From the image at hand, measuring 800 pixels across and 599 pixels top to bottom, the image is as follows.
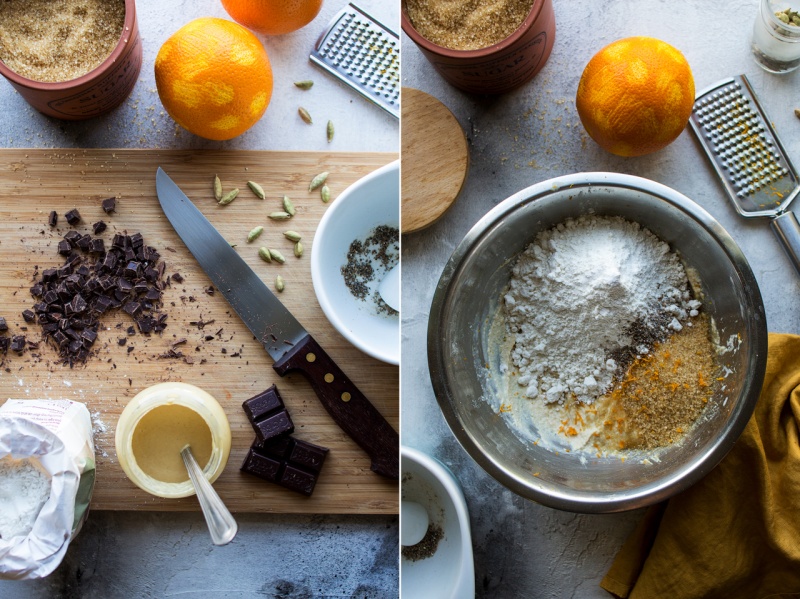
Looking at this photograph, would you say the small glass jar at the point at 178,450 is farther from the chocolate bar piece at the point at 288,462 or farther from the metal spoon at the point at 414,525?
the metal spoon at the point at 414,525

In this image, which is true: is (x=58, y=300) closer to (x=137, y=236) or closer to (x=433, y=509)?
(x=137, y=236)

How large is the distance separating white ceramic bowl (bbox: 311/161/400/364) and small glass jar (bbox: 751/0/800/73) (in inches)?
12.9

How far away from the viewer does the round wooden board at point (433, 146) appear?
517mm

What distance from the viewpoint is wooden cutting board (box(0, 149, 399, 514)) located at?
64cm

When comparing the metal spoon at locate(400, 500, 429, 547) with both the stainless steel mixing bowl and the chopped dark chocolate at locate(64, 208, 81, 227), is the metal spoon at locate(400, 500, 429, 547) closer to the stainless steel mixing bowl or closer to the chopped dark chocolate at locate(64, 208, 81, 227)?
the stainless steel mixing bowl

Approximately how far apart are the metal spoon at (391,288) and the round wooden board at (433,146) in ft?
0.32

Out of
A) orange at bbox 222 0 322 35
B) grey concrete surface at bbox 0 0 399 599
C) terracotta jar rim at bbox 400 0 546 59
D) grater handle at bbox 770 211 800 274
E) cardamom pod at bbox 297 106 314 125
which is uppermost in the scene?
terracotta jar rim at bbox 400 0 546 59

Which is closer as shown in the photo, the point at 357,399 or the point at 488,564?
the point at 488,564

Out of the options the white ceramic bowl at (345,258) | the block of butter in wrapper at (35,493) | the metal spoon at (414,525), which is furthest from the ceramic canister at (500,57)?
the block of butter in wrapper at (35,493)

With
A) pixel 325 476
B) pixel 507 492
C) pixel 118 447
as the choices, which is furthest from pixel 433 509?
pixel 118 447

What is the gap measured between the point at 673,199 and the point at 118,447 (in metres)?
0.49

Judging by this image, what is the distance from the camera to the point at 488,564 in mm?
545

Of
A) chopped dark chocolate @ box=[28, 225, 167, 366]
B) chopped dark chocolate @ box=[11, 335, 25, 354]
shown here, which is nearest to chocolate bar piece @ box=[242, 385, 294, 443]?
chopped dark chocolate @ box=[28, 225, 167, 366]

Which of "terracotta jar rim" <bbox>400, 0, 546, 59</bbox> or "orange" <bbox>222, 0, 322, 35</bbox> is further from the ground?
"terracotta jar rim" <bbox>400, 0, 546, 59</bbox>
